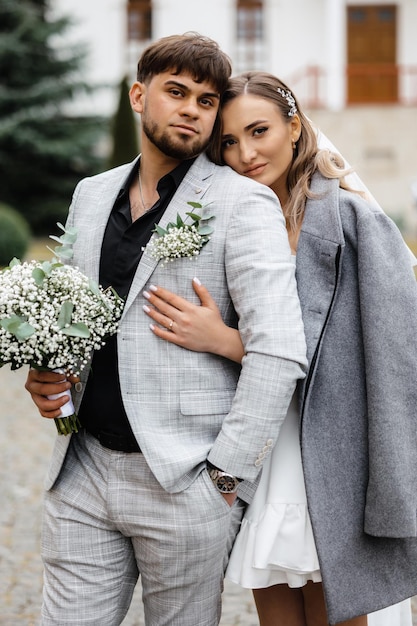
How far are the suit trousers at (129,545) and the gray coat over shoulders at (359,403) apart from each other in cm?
35

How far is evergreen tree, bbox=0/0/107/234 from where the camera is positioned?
67.4 ft

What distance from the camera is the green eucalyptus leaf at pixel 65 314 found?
8.07 ft

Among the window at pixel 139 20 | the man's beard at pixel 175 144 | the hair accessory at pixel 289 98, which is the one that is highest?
the window at pixel 139 20

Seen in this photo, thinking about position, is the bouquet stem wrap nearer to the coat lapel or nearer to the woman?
the woman

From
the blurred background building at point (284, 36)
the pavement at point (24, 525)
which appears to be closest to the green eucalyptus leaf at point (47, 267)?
the pavement at point (24, 525)

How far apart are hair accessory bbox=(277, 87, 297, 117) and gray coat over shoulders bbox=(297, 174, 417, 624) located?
14.5 inches

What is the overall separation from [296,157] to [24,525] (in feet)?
11.7

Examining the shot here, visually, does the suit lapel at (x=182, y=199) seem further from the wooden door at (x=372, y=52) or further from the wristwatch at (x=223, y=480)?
the wooden door at (x=372, y=52)

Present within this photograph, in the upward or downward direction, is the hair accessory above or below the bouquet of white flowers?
above

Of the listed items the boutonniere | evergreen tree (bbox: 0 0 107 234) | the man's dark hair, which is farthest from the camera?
evergreen tree (bbox: 0 0 107 234)

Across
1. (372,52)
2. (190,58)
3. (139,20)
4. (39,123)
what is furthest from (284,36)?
(190,58)

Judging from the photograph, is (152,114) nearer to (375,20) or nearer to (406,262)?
(406,262)

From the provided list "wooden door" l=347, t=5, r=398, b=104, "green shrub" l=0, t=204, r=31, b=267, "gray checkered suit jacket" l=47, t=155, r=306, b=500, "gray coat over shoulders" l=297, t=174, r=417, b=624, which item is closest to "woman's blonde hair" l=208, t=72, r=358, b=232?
"gray coat over shoulders" l=297, t=174, r=417, b=624

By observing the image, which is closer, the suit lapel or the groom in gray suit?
the groom in gray suit
